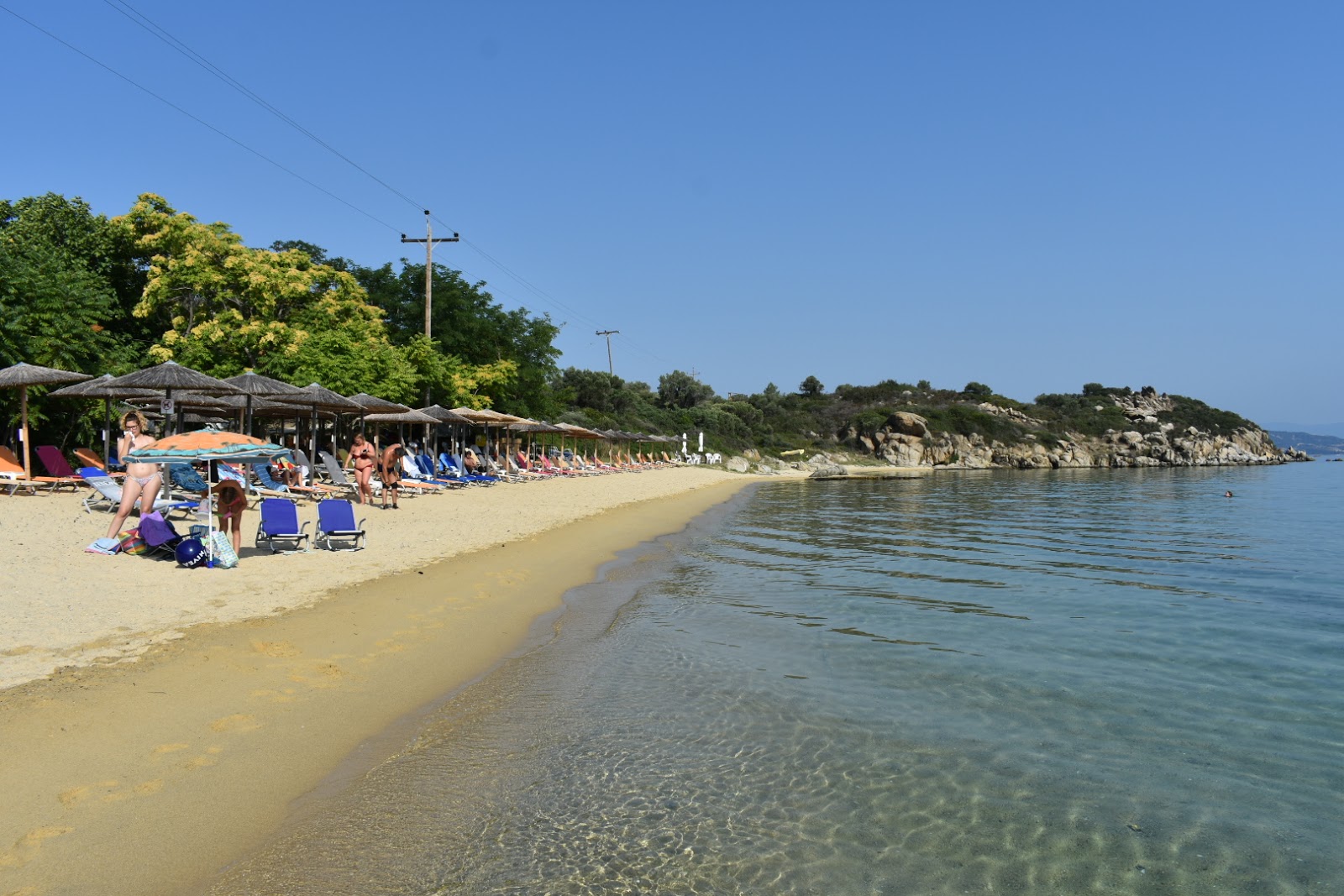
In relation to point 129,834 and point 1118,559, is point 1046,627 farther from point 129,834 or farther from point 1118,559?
point 129,834

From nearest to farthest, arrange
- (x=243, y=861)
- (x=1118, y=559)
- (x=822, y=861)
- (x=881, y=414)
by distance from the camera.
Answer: (x=243, y=861) → (x=822, y=861) → (x=1118, y=559) → (x=881, y=414)

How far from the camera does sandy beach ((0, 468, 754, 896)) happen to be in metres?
3.38

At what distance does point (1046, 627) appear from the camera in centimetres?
823

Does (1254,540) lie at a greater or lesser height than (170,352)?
lesser

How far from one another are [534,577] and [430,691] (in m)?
4.65

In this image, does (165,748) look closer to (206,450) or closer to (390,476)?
(206,450)

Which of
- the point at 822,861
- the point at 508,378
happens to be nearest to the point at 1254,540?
the point at 822,861

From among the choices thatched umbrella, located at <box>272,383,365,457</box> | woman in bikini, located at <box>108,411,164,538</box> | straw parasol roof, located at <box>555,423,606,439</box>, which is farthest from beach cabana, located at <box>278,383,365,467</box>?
straw parasol roof, located at <box>555,423,606,439</box>

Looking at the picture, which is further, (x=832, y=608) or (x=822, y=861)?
(x=832, y=608)

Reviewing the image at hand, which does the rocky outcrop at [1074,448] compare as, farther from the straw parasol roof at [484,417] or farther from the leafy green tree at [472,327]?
the straw parasol roof at [484,417]

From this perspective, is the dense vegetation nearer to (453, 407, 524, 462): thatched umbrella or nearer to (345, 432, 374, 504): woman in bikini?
(453, 407, 524, 462): thatched umbrella

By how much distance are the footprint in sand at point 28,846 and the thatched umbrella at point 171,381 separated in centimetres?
1185

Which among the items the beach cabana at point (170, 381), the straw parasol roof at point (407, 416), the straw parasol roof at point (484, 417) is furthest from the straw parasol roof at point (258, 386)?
the straw parasol roof at point (484, 417)

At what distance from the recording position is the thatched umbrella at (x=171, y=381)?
44.2 ft
